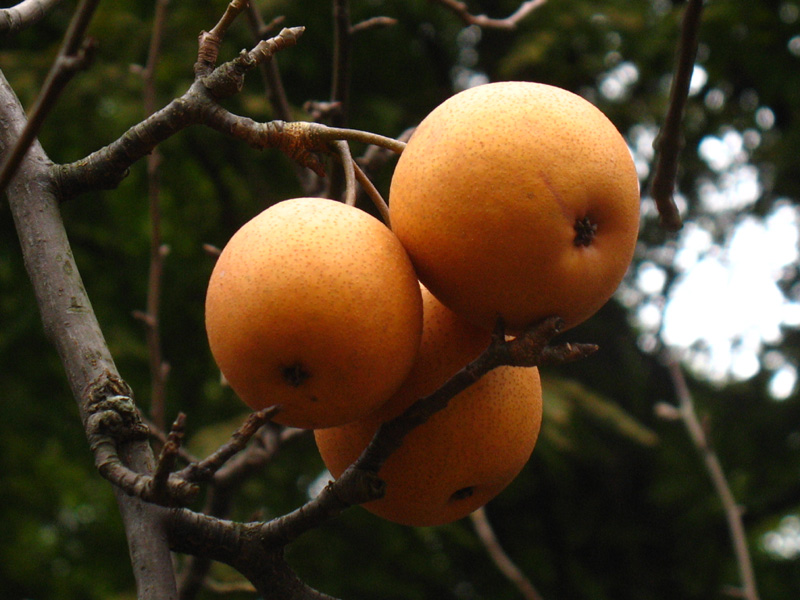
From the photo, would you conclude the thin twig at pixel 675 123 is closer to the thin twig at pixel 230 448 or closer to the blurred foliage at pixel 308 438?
the thin twig at pixel 230 448

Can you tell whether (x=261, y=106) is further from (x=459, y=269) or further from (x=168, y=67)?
(x=459, y=269)

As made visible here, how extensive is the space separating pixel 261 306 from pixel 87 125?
3261 mm

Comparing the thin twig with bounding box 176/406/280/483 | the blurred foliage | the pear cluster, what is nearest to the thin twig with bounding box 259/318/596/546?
the pear cluster

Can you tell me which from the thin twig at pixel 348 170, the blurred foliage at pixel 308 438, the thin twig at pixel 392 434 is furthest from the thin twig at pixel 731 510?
the thin twig at pixel 348 170

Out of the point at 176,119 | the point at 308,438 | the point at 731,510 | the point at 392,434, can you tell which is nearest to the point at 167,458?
the point at 392,434

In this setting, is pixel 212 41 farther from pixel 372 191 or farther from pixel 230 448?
pixel 230 448

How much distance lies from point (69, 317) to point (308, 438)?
2.82 metres

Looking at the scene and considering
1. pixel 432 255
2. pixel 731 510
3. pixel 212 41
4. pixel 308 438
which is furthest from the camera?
pixel 308 438

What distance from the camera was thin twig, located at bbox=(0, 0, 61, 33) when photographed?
1480 mm

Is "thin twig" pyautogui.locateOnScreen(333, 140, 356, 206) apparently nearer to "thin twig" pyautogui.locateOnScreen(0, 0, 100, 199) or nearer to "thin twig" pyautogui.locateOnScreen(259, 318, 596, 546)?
"thin twig" pyautogui.locateOnScreen(259, 318, 596, 546)

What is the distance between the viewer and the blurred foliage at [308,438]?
13.6 ft

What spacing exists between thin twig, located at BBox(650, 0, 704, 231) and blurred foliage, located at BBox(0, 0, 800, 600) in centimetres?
243

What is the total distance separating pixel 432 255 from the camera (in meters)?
1.24

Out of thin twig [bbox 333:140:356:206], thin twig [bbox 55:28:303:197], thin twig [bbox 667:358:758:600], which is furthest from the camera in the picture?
thin twig [bbox 667:358:758:600]
